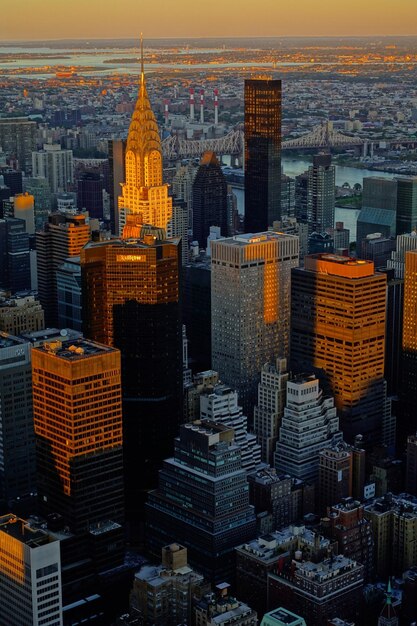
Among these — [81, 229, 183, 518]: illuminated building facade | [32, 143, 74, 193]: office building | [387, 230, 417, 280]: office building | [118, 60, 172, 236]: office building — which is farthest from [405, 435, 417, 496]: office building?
[32, 143, 74, 193]: office building

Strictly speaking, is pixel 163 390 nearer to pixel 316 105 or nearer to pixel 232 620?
pixel 232 620

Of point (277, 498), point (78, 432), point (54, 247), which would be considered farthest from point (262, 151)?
point (78, 432)

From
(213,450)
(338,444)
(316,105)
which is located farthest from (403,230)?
(316,105)

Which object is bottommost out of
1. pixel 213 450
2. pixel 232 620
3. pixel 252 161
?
pixel 232 620

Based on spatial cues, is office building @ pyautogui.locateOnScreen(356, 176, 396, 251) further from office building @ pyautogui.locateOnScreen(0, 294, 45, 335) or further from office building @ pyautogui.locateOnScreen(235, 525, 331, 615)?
office building @ pyautogui.locateOnScreen(235, 525, 331, 615)

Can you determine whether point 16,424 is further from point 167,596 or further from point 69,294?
point 69,294

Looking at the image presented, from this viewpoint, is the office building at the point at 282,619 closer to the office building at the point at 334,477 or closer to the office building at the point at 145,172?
the office building at the point at 334,477
